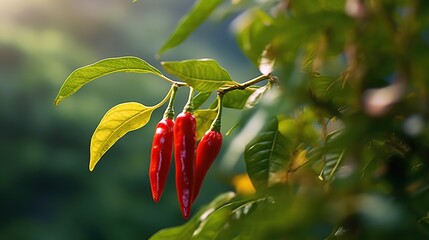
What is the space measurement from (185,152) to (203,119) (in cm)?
5

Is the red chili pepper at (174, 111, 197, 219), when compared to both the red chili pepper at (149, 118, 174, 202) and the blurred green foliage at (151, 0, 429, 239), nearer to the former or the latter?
the red chili pepper at (149, 118, 174, 202)

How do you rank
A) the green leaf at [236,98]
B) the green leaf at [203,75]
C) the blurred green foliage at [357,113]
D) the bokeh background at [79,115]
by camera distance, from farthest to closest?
the bokeh background at [79,115] → the green leaf at [236,98] → the green leaf at [203,75] → the blurred green foliage at [357,113]

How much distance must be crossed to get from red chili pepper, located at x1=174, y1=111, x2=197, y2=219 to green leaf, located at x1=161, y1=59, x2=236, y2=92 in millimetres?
67

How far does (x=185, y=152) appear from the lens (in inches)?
21.6

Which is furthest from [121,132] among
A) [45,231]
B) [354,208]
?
[45,231]

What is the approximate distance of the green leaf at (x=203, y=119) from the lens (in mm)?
570

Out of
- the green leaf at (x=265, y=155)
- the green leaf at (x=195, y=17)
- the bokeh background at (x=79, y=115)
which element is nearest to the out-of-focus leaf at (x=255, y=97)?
the green leaf at (x=265, y=155)

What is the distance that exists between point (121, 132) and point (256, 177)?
0.42 feet

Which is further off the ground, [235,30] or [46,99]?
[235,30]

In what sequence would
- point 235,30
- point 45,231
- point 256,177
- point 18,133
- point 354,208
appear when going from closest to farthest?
point 354,208 → point 235,30 → point 256,177 → point 45,231 → point 18,133

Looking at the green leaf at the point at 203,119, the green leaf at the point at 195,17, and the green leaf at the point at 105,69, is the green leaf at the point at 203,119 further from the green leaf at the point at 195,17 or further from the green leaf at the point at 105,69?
the green leaf at the point at 195,17

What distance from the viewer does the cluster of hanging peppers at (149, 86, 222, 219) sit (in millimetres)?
542

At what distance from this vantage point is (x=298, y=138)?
1.02 ft

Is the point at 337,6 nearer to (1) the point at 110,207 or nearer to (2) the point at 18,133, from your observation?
(1) the point at 110,207
